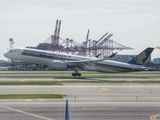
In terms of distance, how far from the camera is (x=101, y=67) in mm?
63750

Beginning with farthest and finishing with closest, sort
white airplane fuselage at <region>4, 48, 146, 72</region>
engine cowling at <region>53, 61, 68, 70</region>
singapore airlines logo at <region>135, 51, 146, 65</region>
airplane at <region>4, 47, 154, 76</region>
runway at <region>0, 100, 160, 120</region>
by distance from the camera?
1. singapore airlines logo at <region>135, 51, 146, 65</region>
2. white airplane fuselage at <region>4, 48, 146, 72</region>
3. airplane at <region>4, 47, 154, 76</region>
4. engine cowling at <region>53, 61, 68, 70</region>
5. runway at <region>0, 100, 160, 120</region>

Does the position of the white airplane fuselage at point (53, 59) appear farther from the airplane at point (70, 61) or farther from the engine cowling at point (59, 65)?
the engine cowling at point (59, 65)

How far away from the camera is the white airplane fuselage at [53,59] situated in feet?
205

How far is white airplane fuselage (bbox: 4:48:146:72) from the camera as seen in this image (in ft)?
205

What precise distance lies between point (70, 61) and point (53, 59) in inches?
119

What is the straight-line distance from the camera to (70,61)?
6294cm

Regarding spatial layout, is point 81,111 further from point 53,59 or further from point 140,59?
point 140,59

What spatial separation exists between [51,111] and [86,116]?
8.62 feet

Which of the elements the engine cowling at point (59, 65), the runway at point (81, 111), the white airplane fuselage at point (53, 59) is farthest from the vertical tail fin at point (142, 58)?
the runway at point (81, 111)

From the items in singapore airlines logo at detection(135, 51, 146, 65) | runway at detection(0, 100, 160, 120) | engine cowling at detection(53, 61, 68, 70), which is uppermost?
singapore airlines logo at detection(135, 51, 146, 65)

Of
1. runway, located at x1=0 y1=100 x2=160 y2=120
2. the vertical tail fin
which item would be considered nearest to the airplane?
the vertical tail fin

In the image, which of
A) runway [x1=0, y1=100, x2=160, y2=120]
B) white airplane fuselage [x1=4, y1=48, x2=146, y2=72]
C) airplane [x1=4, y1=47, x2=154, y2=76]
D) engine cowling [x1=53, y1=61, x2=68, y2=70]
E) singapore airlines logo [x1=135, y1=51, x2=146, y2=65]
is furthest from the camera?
singapore airlines logo [x1=135, y1=51, x2=146, y2=65]

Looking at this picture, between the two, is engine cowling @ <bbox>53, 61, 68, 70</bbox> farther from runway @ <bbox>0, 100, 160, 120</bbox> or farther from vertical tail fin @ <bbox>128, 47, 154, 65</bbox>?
runway @ <bbox>0, 100, 160, 120</bbox>

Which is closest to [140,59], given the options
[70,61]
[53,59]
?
[70,61]
